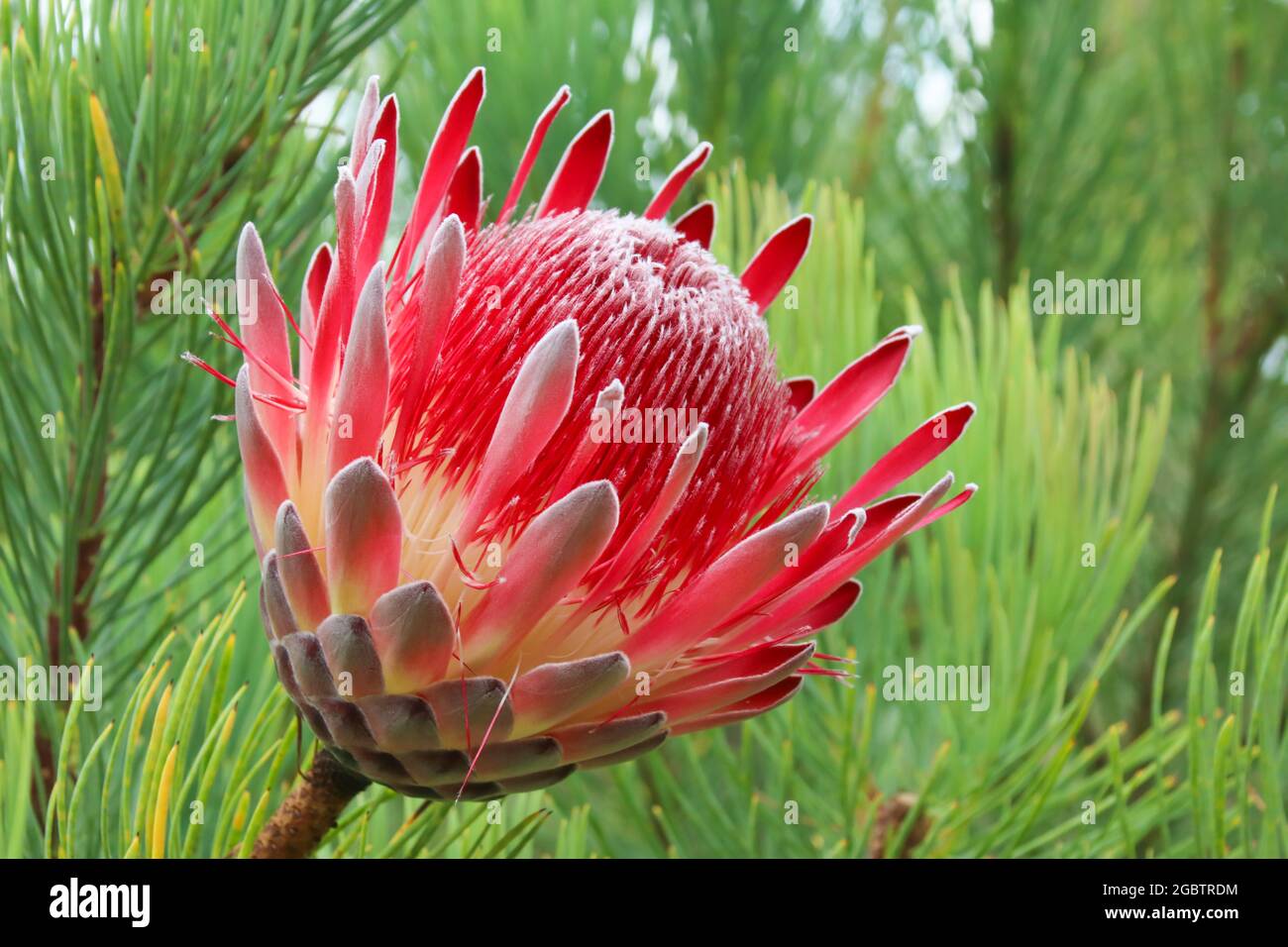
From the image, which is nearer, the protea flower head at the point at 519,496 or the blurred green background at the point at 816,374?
the protea flower head at the point at 519,496

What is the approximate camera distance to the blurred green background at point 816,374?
644mm

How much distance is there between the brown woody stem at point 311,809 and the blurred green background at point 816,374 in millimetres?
29

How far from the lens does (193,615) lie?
80cm

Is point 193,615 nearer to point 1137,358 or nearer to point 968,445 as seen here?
point 968,445

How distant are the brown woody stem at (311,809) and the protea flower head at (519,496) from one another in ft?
0.10

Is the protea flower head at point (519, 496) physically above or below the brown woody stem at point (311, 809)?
above

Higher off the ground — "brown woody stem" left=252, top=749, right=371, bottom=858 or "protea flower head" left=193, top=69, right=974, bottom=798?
"protea flower head" left=193, top=69, right=974, bottom=798

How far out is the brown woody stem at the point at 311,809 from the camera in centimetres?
55

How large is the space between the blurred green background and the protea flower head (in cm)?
9

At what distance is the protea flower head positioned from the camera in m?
0.50

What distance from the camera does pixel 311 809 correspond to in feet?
1.83

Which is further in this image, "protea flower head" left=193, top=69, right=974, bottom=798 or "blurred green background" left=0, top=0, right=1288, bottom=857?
"blurred green background" left=0, top=0, right=1288, bottom=857

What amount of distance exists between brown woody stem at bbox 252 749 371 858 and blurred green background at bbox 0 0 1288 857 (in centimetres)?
3

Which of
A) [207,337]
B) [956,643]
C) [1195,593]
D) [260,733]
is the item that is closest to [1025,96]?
[1195,593]
